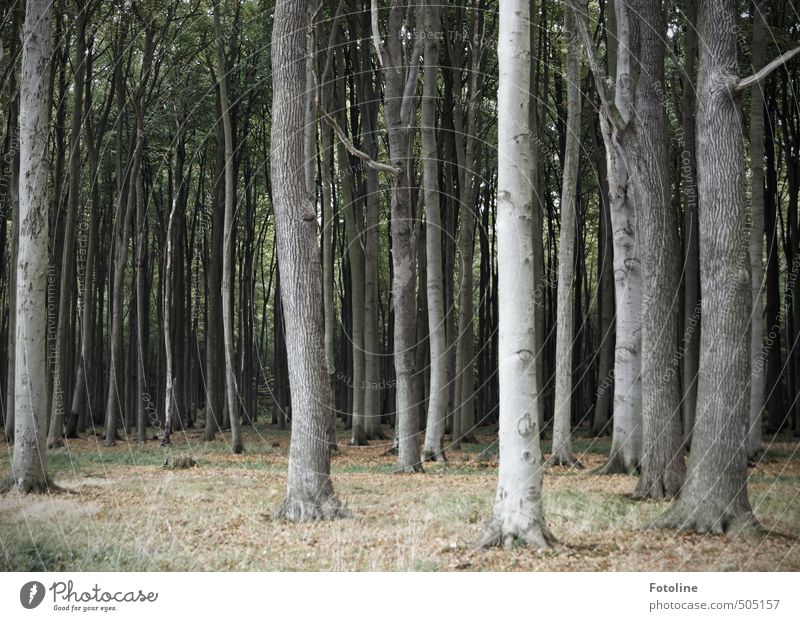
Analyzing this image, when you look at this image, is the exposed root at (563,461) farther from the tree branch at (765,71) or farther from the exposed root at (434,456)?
the tree branch at (765,71)

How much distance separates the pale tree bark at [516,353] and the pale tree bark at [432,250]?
5.96 m

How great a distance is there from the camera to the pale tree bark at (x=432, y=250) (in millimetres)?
12227

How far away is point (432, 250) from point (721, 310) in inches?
253

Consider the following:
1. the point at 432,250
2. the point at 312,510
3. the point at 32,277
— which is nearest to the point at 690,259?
the point at 432,250

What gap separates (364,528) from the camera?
708 centimetres

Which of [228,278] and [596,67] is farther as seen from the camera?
[228,278]

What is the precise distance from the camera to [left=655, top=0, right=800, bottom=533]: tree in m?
6.56

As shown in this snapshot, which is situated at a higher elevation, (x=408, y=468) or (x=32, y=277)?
(x=32, y=277)

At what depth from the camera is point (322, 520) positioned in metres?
7.49

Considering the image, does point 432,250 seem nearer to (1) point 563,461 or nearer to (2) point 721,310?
(1) point 563,461

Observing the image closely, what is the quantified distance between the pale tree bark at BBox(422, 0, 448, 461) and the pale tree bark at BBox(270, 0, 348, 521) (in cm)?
421
